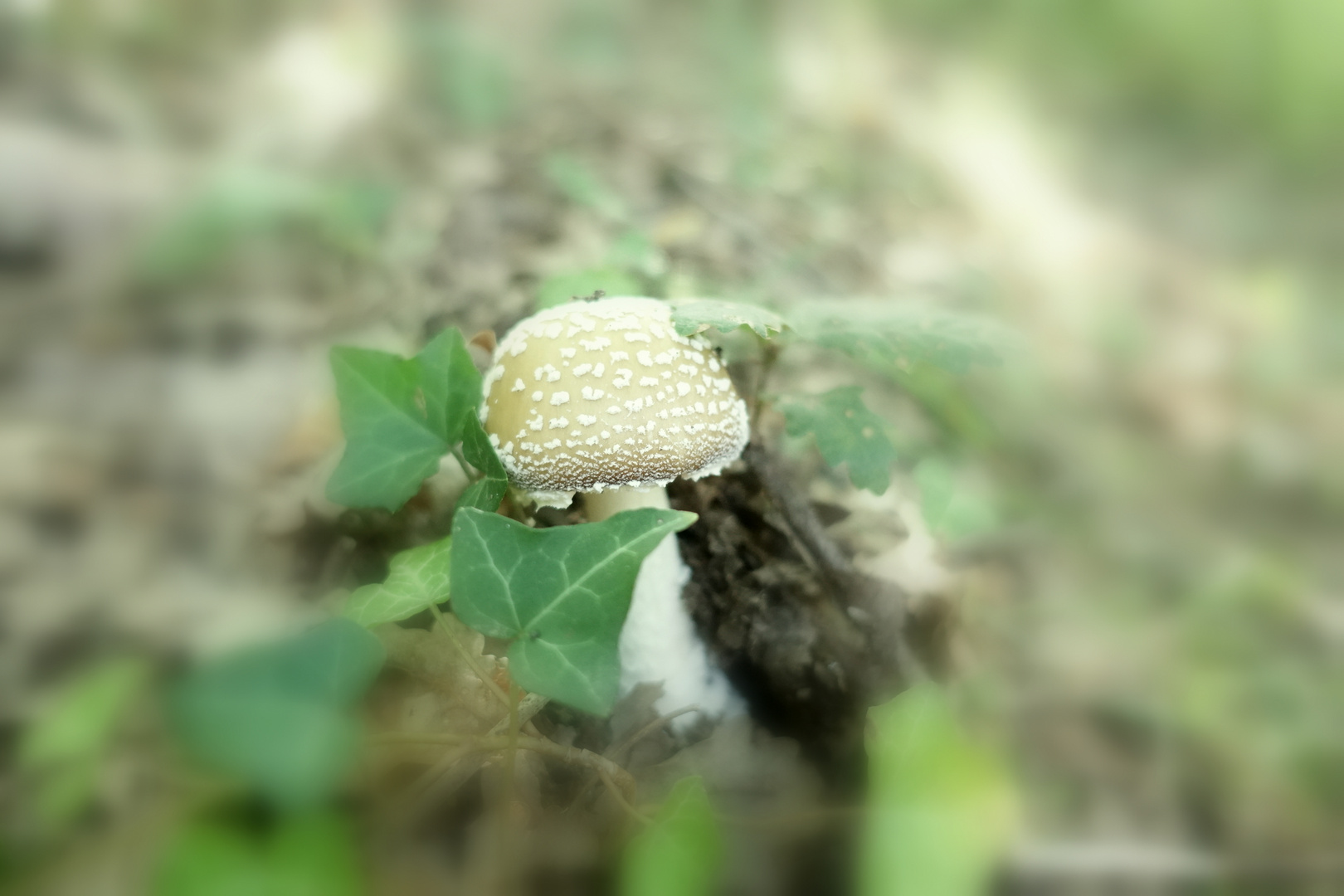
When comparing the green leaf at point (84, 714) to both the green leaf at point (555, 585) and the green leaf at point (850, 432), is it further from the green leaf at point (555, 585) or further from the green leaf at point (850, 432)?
the green leaf at point (850, 432)

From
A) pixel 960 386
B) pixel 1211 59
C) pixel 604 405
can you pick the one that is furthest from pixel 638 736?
pixel 1211 59

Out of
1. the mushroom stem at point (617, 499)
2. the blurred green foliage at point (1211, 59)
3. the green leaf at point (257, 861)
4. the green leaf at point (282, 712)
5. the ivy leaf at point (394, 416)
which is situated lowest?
the mushroom stem at point (617, 499)

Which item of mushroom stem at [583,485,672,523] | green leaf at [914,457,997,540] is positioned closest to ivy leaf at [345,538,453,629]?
mushroom stem at [583,485,672,523]

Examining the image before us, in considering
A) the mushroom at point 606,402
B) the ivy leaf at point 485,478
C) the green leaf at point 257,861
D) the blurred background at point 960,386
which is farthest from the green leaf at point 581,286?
the green leaf at point 257,861

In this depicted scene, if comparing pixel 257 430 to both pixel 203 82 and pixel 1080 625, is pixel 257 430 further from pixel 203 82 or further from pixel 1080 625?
pixel 1080 625

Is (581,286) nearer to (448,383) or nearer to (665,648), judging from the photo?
(448,383)

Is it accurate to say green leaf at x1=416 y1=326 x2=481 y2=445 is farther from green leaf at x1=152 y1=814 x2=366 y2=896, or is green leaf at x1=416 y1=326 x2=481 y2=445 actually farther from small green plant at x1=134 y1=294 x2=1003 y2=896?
green leaf at x1=152 y1=814 x2=366 y2=896
